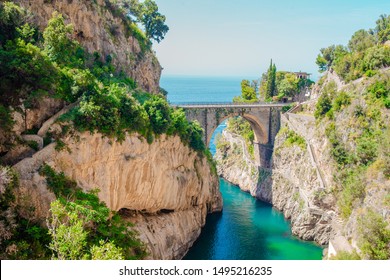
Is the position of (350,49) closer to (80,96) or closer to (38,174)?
(80,96)

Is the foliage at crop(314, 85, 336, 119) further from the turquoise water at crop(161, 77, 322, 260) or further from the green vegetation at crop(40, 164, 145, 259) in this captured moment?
the green vegetation at crop(40, 164, 145, 259)

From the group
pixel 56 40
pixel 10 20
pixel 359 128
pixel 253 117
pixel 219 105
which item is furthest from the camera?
pixel 253 117

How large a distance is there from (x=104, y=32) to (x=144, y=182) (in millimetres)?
14638

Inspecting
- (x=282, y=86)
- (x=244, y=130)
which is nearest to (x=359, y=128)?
(x=244, y=130)

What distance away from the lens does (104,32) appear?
34.5 m

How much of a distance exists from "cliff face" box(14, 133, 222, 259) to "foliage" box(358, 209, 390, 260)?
50.6ft

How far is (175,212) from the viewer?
36.5 meters

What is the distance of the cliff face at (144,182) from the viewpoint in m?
21.6

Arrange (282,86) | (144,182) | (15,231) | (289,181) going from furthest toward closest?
(282,86), (289,181), (144,182), (15,231)

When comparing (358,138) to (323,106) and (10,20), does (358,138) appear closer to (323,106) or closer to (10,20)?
(323,106)

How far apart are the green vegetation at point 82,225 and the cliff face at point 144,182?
89 cm

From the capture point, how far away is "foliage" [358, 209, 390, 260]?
23547mm

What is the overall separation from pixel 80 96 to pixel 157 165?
9607 millimetres

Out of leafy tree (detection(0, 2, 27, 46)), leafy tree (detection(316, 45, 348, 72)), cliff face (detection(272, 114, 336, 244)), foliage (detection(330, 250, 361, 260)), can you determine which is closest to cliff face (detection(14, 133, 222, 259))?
leafy tree (detection(0, 2, 27, 46))
